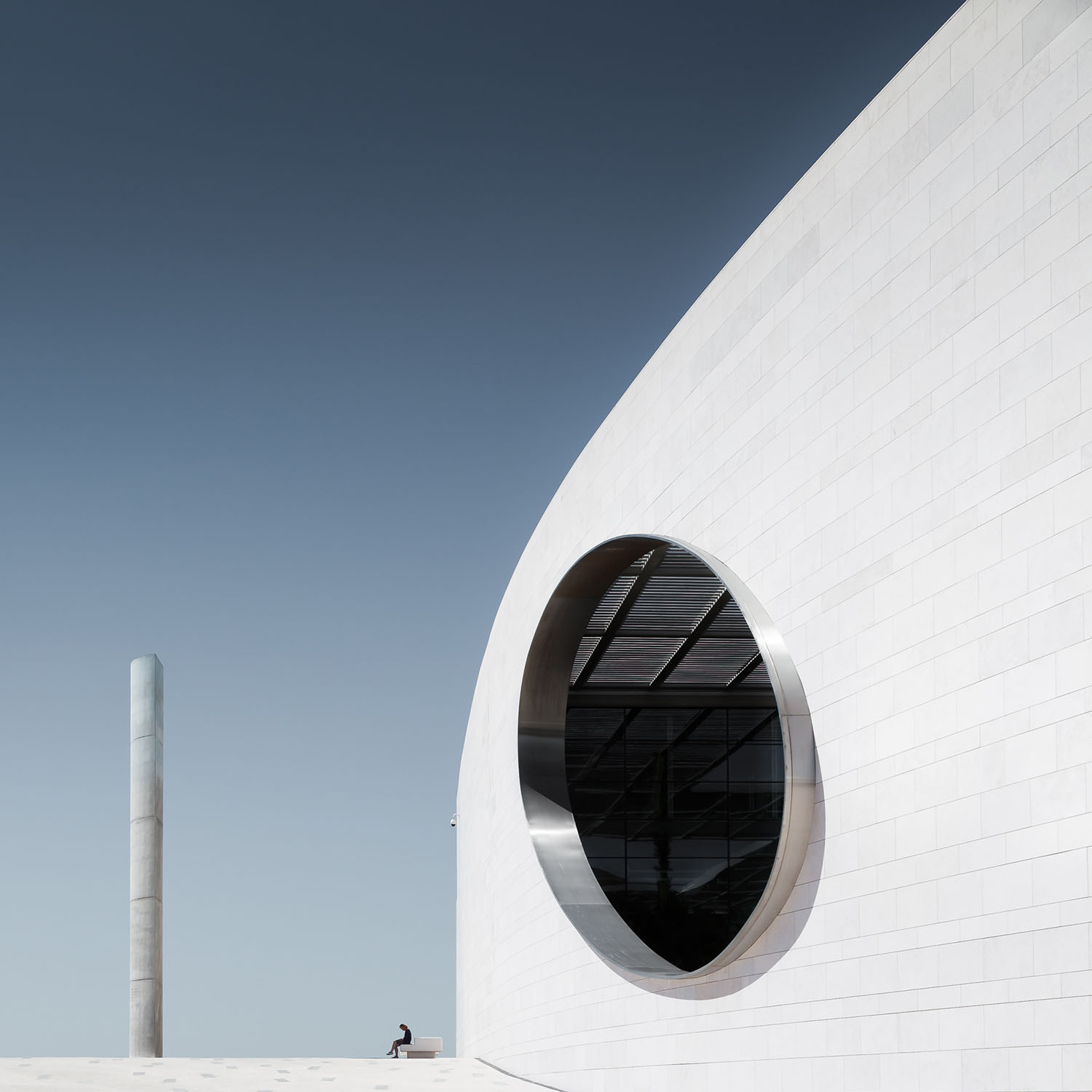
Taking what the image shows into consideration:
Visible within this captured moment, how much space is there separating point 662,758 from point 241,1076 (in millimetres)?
11202

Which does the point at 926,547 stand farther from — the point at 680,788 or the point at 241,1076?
the point at 680,788

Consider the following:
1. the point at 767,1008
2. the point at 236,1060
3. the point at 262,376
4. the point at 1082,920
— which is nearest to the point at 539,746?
the point at 236,1060

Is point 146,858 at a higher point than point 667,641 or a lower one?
lower

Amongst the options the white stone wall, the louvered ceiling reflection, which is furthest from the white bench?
the white stone wall

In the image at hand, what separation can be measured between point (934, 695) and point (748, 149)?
16.6m

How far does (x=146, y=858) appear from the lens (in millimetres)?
21438

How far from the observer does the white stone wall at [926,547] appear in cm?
660

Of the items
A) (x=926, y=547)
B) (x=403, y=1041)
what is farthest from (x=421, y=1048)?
(x=926, y=547)

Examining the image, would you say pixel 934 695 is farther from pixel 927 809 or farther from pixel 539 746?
pixel 539 746

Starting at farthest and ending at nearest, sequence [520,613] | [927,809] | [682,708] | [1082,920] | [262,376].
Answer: [262,376] < [682,708] < [520,613] < [927,809] < [1082,920]

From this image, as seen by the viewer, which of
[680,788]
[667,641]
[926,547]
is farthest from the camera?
[680,788]

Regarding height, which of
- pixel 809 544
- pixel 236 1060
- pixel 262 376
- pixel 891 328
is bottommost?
pixel 236 1060

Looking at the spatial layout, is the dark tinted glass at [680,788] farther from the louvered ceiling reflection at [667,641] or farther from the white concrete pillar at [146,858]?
the white concrete pillar at [146,858]

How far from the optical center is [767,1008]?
9.31 meters
